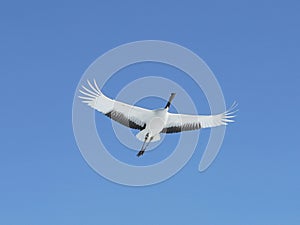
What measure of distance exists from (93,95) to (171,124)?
7.78m

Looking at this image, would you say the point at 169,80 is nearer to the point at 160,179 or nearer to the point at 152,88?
the point at 152,88

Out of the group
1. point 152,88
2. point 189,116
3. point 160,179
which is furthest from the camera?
point 189,116

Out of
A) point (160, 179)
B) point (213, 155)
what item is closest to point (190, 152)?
point (213, 155)

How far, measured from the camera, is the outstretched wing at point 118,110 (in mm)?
53156

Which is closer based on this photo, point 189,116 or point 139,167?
point 139,167

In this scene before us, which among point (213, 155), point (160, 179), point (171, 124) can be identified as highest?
point (171, 124)

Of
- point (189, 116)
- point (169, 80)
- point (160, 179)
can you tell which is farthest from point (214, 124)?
point (160, 179)

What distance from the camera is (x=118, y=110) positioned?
54438mm

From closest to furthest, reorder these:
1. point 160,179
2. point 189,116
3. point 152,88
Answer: point 160,179 → point 152,88 → point 189,116

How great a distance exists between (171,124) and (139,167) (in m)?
7.00

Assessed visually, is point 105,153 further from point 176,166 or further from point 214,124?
point 214,124

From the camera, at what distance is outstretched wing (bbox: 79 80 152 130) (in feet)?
174

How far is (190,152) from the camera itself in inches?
2151

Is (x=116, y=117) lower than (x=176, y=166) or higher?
higher
